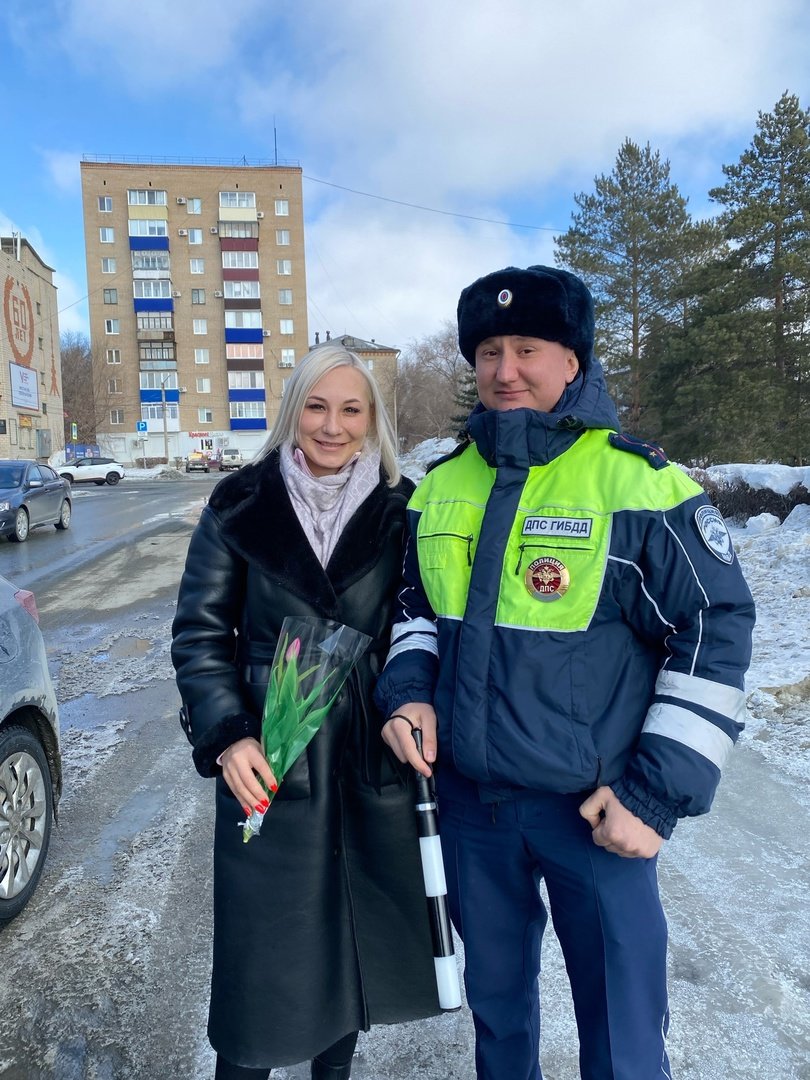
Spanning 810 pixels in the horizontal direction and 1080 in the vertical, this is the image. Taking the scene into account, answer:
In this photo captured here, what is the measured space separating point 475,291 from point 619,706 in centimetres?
106

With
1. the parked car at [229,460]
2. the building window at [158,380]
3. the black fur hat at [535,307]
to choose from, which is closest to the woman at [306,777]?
the black fur hat at [535,307]

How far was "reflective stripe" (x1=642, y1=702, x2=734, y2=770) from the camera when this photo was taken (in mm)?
1454

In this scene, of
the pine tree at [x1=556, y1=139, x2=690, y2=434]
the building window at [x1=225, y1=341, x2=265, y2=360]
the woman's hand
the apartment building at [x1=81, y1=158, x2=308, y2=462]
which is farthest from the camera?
the building window at [x1=225, y1=341, x2=265, y2=360]

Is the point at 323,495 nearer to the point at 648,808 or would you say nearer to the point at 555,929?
the point at 648,808

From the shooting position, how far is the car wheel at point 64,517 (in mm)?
16188

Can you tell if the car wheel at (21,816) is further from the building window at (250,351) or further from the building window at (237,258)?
the building window at (237,258)

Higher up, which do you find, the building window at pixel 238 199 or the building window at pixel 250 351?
the building window at pixel 238 199

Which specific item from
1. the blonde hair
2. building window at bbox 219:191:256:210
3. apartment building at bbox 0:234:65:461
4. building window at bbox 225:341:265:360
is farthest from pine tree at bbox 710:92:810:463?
building window at bbox 219:191:256:210

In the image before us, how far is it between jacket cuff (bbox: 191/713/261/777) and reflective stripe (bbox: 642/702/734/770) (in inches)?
36.9

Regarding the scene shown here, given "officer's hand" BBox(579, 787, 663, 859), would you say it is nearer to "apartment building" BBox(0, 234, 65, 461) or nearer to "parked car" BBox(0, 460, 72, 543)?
"parked car" BBox(0, 460, 72, 543)

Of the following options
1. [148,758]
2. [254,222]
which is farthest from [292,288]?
[148,758]

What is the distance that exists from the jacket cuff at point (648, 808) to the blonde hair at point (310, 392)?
1.03 meters

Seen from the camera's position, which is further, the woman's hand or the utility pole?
the utility pole

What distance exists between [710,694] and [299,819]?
1030mm
